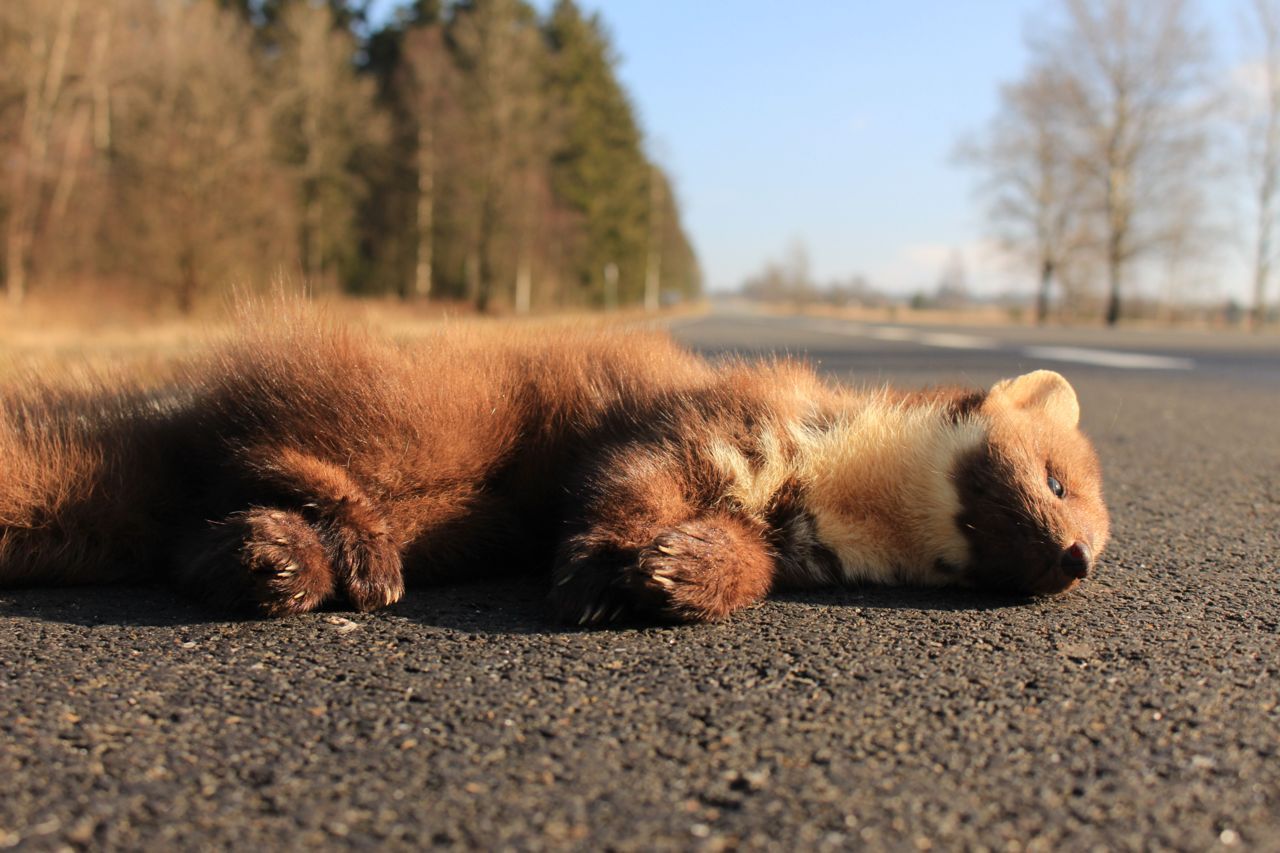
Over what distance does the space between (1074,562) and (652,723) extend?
128 centimetres

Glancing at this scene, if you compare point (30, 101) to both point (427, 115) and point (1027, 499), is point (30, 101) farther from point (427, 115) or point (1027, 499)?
point (1027, 499)

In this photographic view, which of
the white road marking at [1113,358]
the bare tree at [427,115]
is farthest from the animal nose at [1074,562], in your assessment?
the bare tree at [427,115]

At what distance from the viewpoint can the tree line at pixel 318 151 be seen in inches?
838

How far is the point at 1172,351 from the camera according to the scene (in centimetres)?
1409

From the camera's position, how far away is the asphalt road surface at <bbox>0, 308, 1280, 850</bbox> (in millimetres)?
1191

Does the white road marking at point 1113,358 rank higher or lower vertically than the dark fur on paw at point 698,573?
higher

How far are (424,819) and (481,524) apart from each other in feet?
4.18

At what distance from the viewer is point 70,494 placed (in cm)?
237

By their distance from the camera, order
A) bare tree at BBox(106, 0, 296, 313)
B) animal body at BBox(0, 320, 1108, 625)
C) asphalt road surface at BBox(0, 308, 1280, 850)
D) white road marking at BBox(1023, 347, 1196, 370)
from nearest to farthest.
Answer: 1. asphalt road surface at BBox(0, 308, 1280, 850)
2. animal body at BBox(0, 320, 1108, 625)
3. white road marking at BBox(1023, 347, 1196, 370)
4. bare tree at BBox(106, 0, 296, 313)

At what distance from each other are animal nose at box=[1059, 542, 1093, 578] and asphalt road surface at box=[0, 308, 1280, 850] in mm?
81

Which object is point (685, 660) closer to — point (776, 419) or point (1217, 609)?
point (776, 419)

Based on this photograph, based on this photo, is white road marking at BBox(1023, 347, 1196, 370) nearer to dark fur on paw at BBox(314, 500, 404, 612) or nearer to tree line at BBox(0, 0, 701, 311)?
tree line at BBox(0, 0, 701, 311)

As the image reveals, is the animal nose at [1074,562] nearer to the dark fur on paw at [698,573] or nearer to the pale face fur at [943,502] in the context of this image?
the pale face fur at [943,502]

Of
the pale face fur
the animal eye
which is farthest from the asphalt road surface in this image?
the animal eye
